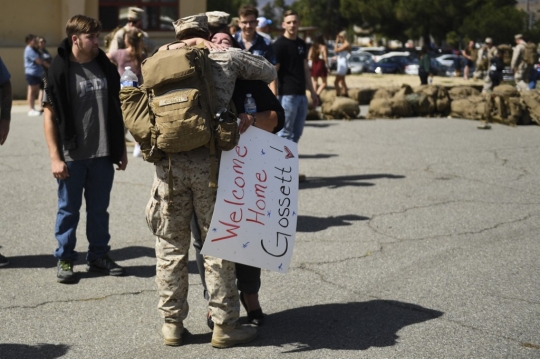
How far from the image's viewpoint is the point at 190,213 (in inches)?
191

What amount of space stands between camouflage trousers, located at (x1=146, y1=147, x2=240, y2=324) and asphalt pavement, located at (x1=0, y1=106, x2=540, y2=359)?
11.4 inches

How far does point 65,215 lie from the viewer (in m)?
6.25

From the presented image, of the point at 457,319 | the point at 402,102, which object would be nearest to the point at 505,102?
the point at 402,102

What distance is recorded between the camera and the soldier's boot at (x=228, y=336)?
15.9ft

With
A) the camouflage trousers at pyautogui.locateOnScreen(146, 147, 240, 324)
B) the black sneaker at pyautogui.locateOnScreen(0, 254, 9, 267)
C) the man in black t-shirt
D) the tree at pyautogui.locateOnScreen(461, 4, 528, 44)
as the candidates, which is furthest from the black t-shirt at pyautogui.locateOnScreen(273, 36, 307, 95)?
the tree at pyautogui.locateOnScreen(461, 4, 528, 44)

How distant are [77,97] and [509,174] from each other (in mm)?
6705

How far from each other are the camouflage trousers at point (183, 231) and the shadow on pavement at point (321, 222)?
3176 millimetres

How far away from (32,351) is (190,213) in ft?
4.10

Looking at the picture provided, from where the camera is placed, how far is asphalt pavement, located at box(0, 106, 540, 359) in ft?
16.4

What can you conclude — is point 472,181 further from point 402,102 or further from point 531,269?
point 402,102

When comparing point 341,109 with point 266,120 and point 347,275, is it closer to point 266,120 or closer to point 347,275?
point 347,275

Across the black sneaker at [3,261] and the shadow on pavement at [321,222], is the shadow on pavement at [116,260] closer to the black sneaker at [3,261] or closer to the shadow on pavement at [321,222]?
the black sneaker at [3,261]

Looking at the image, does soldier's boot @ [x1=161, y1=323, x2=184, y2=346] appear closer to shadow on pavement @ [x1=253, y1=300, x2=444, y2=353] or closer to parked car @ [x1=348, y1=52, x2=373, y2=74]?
shadow on pavement @ [x1=253, y1=300, x2=444, y2=353]

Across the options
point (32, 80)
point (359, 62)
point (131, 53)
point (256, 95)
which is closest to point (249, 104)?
point (256, 95)
